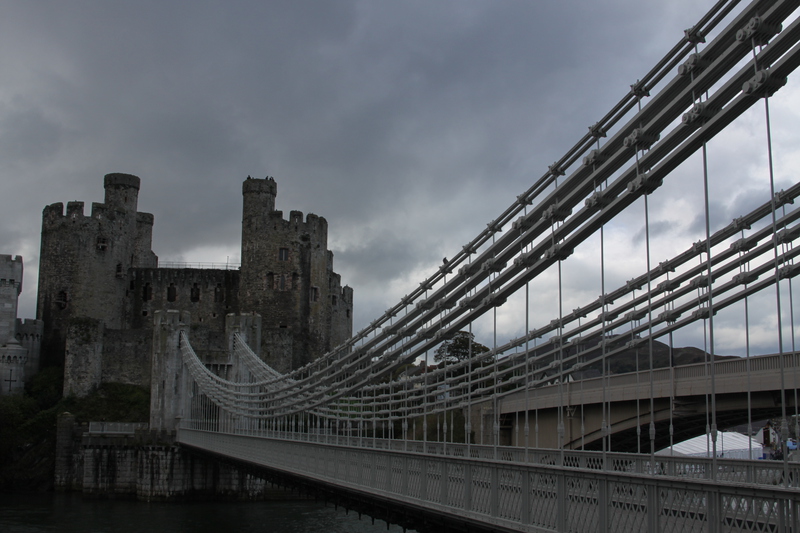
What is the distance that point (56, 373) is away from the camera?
32562 millimetres

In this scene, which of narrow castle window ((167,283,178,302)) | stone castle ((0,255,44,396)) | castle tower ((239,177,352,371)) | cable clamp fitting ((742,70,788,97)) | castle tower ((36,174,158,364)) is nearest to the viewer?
cable clamp fitting ((742,70,788,97))

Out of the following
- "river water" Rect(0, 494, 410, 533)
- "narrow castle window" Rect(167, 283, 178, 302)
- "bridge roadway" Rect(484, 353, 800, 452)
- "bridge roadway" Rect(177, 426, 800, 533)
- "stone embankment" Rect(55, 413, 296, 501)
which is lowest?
"river water" Rect(0, 494, 410, 533)

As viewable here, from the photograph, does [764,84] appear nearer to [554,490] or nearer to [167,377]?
[554,490]

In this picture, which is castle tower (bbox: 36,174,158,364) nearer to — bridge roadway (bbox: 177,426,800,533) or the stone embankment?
the stone embankment

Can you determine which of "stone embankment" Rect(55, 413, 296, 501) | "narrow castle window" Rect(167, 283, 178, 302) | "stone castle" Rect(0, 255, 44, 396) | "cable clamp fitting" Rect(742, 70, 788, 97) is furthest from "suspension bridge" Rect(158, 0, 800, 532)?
"narrow castle window" Rect(167, 283, 178, 302)

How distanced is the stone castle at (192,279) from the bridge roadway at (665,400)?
1788cm

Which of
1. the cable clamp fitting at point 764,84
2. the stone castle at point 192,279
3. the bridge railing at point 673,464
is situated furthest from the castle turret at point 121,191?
the cable clamp fitting at point 764,84

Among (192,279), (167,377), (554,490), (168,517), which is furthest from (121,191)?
(554,490)

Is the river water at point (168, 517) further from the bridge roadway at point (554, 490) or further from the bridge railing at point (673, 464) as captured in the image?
the bridge roadway at point (554, 490)

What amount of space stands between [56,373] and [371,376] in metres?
23.3

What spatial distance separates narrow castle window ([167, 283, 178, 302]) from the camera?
127 ft

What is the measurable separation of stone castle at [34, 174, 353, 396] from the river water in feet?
32.7

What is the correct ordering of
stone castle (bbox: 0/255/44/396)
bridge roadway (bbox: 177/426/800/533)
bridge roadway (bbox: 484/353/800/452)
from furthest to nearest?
stone castle (bbox: 0/255/44/396), bridge roadway (bbox: 484/353/800/452), bridge roadway (bbox: 177/426/800/533)

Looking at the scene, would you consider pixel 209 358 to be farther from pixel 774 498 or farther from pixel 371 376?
pixel 774 498
